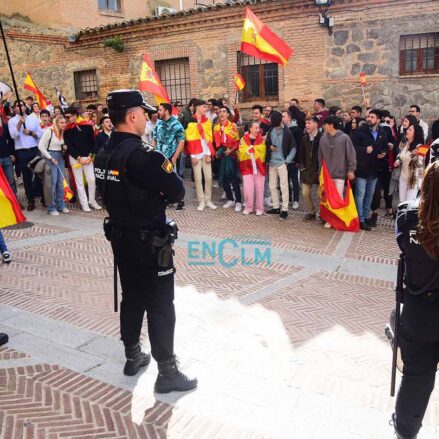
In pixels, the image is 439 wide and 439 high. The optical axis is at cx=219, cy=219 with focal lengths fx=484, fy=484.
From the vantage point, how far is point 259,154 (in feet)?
31.6

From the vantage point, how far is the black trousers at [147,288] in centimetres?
342

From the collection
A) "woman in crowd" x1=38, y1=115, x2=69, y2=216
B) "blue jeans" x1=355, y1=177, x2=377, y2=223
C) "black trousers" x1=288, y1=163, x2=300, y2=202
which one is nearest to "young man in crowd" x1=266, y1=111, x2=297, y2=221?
"black trousers" x1=288, y1=163, x2=300, y2=202

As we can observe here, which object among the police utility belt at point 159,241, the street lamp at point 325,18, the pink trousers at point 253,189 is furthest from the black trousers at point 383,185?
the police utility belt at point 159,241

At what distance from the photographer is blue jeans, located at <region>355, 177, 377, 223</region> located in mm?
8805

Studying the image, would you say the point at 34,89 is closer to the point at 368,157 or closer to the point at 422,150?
the point at 368,157

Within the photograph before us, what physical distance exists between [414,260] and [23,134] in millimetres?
9813

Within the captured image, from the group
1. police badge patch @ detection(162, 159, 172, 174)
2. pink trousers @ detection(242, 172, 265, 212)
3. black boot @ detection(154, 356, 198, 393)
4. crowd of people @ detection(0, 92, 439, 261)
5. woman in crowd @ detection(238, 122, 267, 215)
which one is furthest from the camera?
pink trousers @ detection(242, 172, 265, 212)

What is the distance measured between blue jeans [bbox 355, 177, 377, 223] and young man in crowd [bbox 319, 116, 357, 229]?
0.38 m

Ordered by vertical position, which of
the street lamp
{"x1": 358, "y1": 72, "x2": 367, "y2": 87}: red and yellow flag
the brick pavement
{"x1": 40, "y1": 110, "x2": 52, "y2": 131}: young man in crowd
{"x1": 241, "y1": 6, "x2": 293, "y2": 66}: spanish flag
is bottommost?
the brick pavement

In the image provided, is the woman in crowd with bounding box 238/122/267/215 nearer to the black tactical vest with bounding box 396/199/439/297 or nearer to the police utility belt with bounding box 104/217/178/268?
the police utility belt with bounding box 104/217/178/268

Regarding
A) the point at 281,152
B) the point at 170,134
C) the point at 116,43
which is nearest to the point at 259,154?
the point at 281,152

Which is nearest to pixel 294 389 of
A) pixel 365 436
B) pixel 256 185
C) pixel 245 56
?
pixel 365 436

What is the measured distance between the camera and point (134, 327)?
12.3ft

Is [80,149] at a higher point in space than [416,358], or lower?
higher
